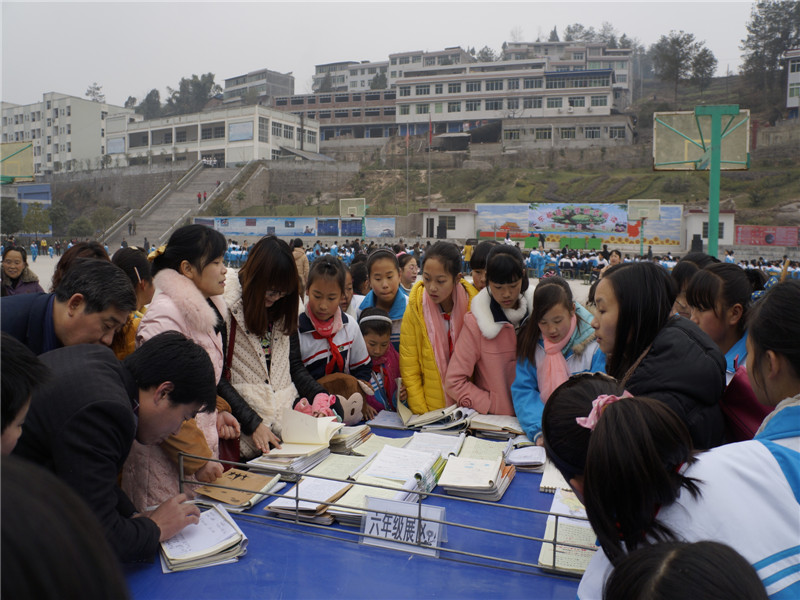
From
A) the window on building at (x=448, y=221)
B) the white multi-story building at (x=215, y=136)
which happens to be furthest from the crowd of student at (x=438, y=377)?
the white multi-story building at (x=215, y=136)

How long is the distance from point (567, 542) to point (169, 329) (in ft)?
5.02

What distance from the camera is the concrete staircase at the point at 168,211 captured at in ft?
101

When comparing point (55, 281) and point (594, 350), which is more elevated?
point (55, 281)

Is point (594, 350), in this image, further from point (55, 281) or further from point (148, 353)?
point (55, 281)

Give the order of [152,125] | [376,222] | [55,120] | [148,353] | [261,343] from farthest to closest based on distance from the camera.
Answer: [55,120] < [152,125] < [376,222] < [261,343] < [148,353]

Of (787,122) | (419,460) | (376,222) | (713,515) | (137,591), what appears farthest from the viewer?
(787,122)

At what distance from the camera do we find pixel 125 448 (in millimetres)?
1561

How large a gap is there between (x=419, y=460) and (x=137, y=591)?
1009mm

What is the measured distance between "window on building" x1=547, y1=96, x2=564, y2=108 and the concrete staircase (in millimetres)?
23131

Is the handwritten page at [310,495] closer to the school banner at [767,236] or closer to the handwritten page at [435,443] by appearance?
the handwritten page at [435,443]

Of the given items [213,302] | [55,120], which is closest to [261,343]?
[213,302]

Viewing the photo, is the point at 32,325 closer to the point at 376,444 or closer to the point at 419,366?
the point at 376,444

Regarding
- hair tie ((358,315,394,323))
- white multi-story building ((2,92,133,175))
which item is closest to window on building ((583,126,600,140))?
white multi-story building ((2,92,133,175))

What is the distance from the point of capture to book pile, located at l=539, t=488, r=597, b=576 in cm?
156
